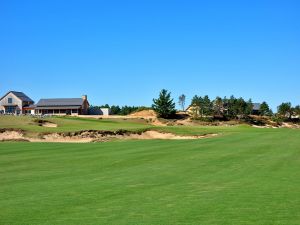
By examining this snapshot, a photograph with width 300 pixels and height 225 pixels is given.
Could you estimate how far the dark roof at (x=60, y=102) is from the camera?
12044 cm

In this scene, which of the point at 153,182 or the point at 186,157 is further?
the point at 186,157

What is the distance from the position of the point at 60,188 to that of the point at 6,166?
29.3 feet

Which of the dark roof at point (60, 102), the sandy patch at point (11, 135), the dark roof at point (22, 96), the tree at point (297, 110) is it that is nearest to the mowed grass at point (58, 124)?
the sandy patch at point (11, 135)

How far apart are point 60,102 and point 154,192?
4462 inches

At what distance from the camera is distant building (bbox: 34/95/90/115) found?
119250 millimetres

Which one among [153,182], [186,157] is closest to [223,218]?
[153,182]

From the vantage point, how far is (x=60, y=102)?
404 feet

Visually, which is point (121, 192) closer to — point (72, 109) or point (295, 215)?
point (295, 215)

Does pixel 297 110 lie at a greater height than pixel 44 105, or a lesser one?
lesser

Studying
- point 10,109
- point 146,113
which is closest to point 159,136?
point 146,113

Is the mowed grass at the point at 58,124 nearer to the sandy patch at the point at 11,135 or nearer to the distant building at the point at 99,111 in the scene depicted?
the sandy patch at the point at 11,135

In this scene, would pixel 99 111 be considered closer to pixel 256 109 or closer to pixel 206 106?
pixel 206 106

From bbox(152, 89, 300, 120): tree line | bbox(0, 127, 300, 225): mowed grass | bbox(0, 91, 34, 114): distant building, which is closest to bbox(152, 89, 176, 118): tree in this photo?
bbox(152, 89, 300, 120): tree line

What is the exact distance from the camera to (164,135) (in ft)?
168
